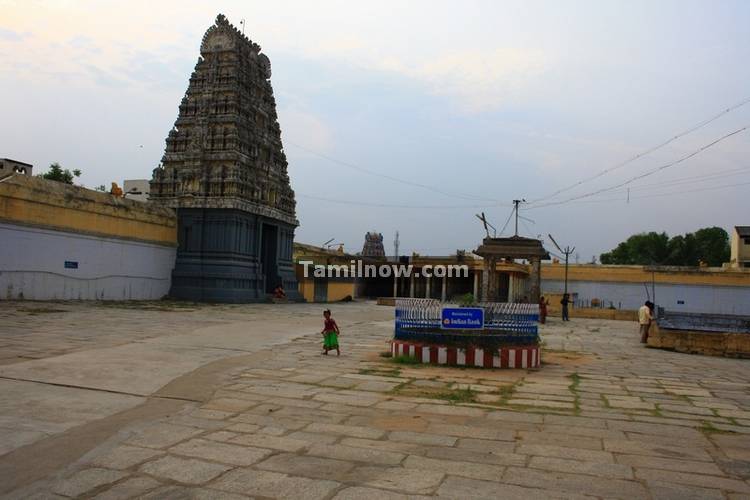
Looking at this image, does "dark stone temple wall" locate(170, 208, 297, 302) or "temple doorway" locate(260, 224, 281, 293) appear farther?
"temple doorway" locate(260, 224, 281, 293)

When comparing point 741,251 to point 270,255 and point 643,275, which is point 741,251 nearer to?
point 643,275

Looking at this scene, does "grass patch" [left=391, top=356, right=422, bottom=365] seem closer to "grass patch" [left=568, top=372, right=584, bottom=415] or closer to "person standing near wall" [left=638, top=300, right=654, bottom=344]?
"grass patch" [left=568, top=372, right=584, bottom=415]

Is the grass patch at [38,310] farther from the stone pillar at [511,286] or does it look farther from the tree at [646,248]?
the tree at [646,248]

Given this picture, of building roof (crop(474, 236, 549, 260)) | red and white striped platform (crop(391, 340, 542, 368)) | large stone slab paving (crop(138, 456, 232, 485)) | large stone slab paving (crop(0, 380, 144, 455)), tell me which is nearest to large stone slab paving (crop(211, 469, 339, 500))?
large stone slab paving (crop(138, 456, 232, 485))

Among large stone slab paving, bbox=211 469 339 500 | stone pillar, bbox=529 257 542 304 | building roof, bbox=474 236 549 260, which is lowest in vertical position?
large stone slab paving, bbox=211 469 339 500

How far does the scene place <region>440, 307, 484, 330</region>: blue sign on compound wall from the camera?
1150 cm

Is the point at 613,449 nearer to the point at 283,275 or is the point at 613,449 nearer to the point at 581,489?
the point at 581,489

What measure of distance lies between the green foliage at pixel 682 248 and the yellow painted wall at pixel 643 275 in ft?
75.3

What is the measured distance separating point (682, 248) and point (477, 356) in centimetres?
6950

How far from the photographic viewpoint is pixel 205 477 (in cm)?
475

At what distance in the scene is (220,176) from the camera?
100 feet

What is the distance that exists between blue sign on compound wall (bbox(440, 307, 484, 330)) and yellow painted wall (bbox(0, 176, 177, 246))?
54.7 feet

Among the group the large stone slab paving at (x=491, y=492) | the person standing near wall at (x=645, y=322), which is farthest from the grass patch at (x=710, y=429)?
the person standing near wall at (x=645, y=322)

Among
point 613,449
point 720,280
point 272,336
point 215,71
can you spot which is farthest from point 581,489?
point 720,280
